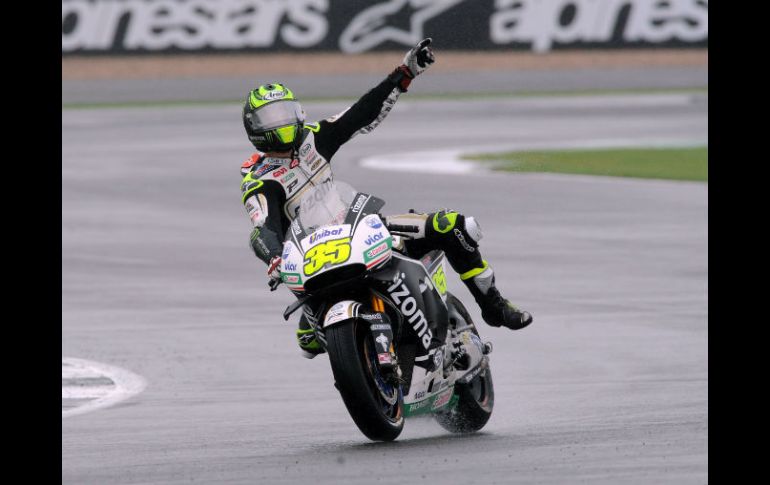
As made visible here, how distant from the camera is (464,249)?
8523 mm

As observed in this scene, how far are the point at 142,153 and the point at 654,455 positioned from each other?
2078 cm

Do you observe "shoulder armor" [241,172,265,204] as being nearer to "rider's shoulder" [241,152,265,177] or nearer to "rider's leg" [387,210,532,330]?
"rider's shoulder" [241,152,265,177]

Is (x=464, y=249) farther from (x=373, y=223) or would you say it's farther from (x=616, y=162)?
(x=616, y=162)

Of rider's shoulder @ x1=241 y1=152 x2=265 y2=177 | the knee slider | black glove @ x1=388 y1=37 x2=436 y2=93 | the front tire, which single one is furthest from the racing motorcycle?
black glove @ x1=388 y1=37 x2=436 y2=93

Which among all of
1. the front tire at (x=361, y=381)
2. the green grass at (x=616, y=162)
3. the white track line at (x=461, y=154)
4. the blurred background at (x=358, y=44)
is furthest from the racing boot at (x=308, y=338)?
the blurred background at (x=358, y=44)

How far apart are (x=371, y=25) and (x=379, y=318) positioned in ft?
106

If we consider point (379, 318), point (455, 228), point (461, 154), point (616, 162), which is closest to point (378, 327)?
point (379, 318)

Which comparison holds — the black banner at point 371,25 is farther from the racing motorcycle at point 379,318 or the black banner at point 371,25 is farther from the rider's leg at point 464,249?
the racing motorcycle at point 379,318

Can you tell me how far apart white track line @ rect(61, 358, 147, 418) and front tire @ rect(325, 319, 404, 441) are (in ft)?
7.46

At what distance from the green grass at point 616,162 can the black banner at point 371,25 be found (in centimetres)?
1334

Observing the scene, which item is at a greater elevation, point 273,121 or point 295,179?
point 273,121

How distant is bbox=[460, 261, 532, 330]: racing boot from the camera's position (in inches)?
342

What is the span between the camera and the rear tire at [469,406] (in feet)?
27.6

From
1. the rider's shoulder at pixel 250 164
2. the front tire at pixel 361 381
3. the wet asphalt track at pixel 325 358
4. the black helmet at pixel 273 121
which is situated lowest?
the wet asphalt track at pixel 325 358
